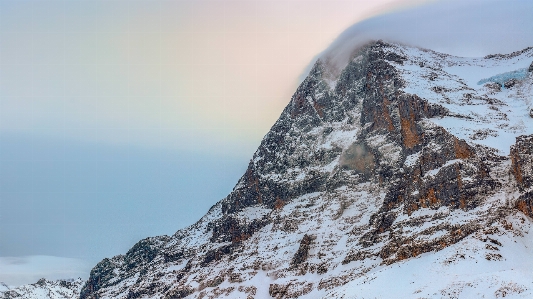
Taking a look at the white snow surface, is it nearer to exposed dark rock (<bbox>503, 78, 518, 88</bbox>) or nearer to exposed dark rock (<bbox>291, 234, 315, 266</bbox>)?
exposed dark rock (<bbox>503, 78, 518, 88</bbox>)

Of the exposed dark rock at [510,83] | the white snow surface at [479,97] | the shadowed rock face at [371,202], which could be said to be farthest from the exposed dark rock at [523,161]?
the exposed dark rock at [510,83]

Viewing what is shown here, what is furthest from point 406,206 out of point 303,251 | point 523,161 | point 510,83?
→ point 510,83

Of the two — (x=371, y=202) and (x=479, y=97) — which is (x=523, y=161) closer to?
(x=479, y=97)

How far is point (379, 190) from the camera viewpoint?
560 ft

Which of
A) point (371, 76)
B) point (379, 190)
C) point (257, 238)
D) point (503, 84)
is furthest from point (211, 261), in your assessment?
point (503, 84)

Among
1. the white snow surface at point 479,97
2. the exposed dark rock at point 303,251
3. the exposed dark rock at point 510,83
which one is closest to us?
the white snow surface at point 479,97

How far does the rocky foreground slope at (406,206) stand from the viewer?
116 metres

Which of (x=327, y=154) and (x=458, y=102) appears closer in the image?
(x=458, y=102)

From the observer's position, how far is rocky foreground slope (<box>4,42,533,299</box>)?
116188 mm

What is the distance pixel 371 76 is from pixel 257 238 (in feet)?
202

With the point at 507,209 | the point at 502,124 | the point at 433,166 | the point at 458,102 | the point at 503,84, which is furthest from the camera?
the point at 503,84

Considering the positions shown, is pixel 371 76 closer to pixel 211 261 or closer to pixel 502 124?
pixel 502 124

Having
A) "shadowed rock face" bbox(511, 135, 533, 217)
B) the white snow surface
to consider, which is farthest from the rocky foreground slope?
the white snow surface

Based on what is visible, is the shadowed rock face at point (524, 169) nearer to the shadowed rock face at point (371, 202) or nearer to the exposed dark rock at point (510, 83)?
the shadowed rock face at point (371, 202)
